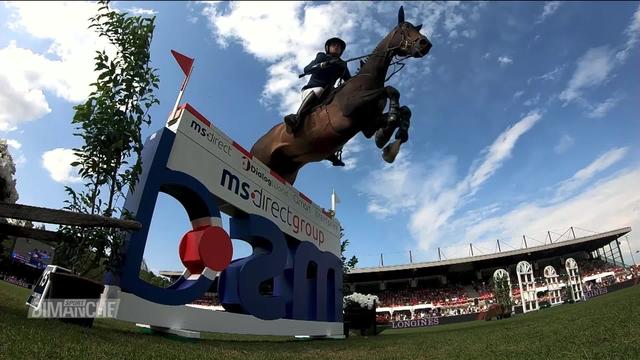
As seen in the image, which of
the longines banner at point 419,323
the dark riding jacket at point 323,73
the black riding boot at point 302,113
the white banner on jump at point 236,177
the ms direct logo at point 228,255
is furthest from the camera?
the longines banner at point 419,323

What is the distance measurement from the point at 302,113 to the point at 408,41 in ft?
7.31

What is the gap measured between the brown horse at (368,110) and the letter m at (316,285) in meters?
2.25

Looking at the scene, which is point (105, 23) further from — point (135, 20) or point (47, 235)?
point (47, 235)

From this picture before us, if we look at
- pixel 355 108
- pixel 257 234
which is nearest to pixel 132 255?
pixel 257 234

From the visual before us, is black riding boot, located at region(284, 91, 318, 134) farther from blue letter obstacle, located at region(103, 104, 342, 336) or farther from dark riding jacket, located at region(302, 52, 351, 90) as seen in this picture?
blue letter obstacle, located at region(103, 104, 342, 336)

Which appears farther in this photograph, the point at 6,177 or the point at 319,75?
the point at 319,75

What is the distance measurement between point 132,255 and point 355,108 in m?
4.07

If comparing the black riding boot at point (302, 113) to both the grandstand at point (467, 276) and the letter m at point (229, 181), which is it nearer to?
the letter m at point (229, 181)

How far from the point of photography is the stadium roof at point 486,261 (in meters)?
30.4

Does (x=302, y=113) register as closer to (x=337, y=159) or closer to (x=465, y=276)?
(x=337, y=159)

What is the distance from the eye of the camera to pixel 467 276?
36062 mm

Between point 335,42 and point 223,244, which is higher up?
point 335,42

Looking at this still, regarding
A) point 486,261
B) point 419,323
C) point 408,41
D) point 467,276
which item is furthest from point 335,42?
point 467,276

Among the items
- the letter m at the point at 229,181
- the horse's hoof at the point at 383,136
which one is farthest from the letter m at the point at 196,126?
the horse's hoof at the point at 383,136
